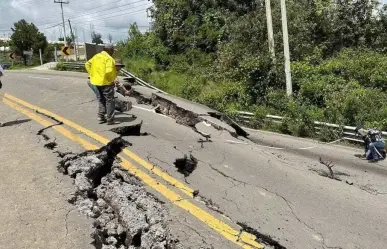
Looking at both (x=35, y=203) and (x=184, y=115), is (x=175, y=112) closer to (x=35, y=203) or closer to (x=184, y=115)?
(x=184, y=115)

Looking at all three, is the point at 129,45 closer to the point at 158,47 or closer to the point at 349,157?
the point at 158,47

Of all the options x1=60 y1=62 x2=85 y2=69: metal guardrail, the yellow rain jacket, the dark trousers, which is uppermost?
x1=60 y1=62 x2=85 y2=69: metal guardrail

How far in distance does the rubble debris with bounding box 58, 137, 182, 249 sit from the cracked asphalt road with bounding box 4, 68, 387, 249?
0.26 metres

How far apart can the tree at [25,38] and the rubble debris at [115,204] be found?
58.8 m

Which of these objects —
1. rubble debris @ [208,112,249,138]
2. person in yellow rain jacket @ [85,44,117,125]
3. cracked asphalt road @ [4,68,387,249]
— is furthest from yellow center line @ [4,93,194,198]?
rubble debris @ [208,112,249,138]

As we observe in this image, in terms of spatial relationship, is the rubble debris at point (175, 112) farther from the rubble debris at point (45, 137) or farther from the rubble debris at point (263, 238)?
the rubble debris at point (263, 238)

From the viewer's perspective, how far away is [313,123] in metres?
13.5

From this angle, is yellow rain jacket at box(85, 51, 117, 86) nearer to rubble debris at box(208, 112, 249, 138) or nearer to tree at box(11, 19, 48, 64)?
rubble debris at box(208, 112, 249, 138)

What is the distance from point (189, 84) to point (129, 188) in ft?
55.1

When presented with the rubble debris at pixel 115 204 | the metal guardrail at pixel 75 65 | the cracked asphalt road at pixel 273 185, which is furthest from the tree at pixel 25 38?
the rubble debris at pixel 115 204

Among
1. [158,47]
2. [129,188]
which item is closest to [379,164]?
[129,188]

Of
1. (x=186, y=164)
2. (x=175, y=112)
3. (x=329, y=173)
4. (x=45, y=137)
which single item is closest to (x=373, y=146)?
(x=329, y=173)

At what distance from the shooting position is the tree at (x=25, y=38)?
5956 centimetres

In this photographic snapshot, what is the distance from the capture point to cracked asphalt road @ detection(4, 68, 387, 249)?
484 cm
